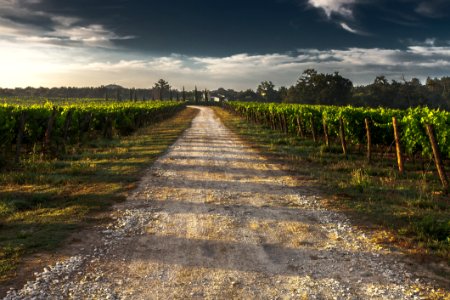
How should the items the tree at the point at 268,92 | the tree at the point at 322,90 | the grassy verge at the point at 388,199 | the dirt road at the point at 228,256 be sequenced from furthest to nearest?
the tree at the point at 268,92, the tree at the point at 322,90, the grassy verge at the point at 388,199, the dirt road at the point at 228,256

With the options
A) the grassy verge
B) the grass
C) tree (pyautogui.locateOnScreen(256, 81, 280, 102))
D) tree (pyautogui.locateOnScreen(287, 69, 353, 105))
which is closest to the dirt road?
the grassy verge

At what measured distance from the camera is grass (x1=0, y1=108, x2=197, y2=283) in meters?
6.91

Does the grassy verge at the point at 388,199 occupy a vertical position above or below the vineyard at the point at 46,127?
below

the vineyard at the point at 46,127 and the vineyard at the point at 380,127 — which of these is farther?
the vineyard at the point at 46,127

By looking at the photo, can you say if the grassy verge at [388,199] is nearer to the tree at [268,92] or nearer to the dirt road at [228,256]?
the dirt road at [228,256]

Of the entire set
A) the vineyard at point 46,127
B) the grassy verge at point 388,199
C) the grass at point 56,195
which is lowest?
the grassy verge at point 388,199

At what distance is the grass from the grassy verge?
19.7 feet

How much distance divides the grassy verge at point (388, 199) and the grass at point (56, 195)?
19.7 ft

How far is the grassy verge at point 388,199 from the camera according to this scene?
23.8ft

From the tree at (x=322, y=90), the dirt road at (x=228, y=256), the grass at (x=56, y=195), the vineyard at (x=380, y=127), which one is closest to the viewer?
the dirt road at (x=228, y=256)

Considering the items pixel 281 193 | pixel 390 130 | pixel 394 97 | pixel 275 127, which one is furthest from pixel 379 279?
pixel 394 97

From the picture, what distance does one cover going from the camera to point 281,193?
413 inches

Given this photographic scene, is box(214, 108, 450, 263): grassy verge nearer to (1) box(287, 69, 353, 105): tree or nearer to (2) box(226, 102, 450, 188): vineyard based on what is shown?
(2) box(226, 102, 450, 188): vineyard

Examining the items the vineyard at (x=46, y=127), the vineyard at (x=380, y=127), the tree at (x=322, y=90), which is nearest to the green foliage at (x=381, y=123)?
the vineyard at (x=380, y=127)
